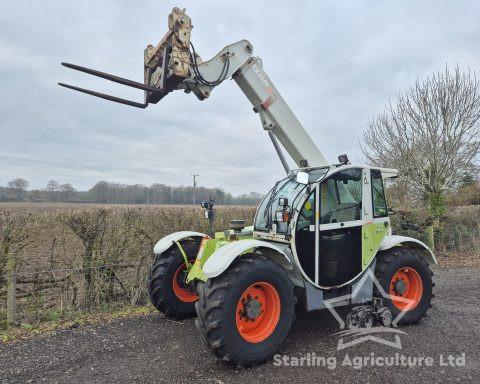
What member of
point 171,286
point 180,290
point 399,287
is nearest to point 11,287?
point 171,286

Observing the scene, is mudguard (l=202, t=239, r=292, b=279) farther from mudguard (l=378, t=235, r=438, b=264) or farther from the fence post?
the fence post

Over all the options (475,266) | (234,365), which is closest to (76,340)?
(234,365)

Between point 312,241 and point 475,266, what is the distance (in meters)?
7.98

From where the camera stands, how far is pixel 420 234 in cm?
1147

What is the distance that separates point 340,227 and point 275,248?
3.35 feet

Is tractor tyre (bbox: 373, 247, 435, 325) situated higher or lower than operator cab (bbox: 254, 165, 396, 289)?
lower

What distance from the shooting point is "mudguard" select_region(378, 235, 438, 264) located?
5.18 m

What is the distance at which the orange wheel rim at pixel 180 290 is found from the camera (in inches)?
210

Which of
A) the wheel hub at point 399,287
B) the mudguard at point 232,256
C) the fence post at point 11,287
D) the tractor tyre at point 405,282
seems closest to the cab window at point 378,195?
Answer: the tractor tyre at point 405,282

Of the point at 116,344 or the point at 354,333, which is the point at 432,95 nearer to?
the point at 354,333

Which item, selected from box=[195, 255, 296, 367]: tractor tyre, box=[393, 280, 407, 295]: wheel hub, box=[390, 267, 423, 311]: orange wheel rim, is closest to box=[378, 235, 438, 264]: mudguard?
box=[390, 267, 423, 311]: orange wheel rim

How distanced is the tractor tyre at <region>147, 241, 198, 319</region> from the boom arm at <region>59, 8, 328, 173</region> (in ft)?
6.88

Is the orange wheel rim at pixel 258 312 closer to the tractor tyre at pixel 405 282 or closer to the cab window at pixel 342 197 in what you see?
the cab window at pixel 342 197

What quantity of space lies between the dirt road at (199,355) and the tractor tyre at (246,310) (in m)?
0.22
